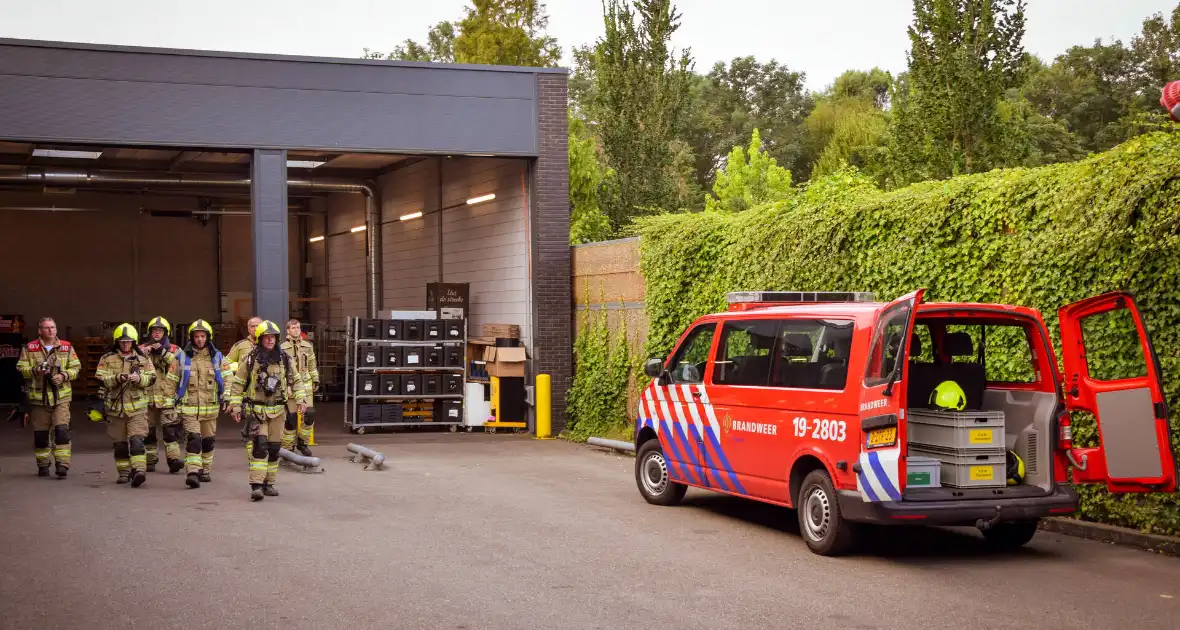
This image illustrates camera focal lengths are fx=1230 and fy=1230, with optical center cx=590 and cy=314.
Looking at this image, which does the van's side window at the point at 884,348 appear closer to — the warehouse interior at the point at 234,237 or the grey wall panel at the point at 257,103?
the grey wall panel at the point at 257,103

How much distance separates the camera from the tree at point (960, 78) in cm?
2402

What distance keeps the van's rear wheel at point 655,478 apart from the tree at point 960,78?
13.7 m

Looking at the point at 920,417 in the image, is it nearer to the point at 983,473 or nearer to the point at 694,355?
the point at 983,473

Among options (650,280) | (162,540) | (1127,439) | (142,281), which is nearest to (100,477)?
(162,540)

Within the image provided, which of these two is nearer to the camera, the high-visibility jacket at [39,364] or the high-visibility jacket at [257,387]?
the high-visibility jacket at [257,387]

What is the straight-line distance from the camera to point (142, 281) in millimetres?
36781

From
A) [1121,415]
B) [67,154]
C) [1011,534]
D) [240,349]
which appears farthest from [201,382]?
[67,154]

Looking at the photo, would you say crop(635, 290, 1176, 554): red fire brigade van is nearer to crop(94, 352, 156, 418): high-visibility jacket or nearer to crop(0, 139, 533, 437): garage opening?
crop(94, 352, 156, 418): high-visibility jacket

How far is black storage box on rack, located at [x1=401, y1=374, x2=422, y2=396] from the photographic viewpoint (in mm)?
22062

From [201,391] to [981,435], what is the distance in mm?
9382

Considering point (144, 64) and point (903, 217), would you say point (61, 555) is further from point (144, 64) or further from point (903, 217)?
point (144, 64)

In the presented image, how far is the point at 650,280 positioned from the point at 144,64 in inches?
332

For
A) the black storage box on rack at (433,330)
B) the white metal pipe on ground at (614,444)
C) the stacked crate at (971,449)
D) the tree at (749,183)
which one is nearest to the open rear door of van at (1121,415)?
the stacked crate at (971,449)

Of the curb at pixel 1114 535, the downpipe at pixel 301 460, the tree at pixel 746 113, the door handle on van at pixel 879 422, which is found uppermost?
the tree at pixel 746 113
